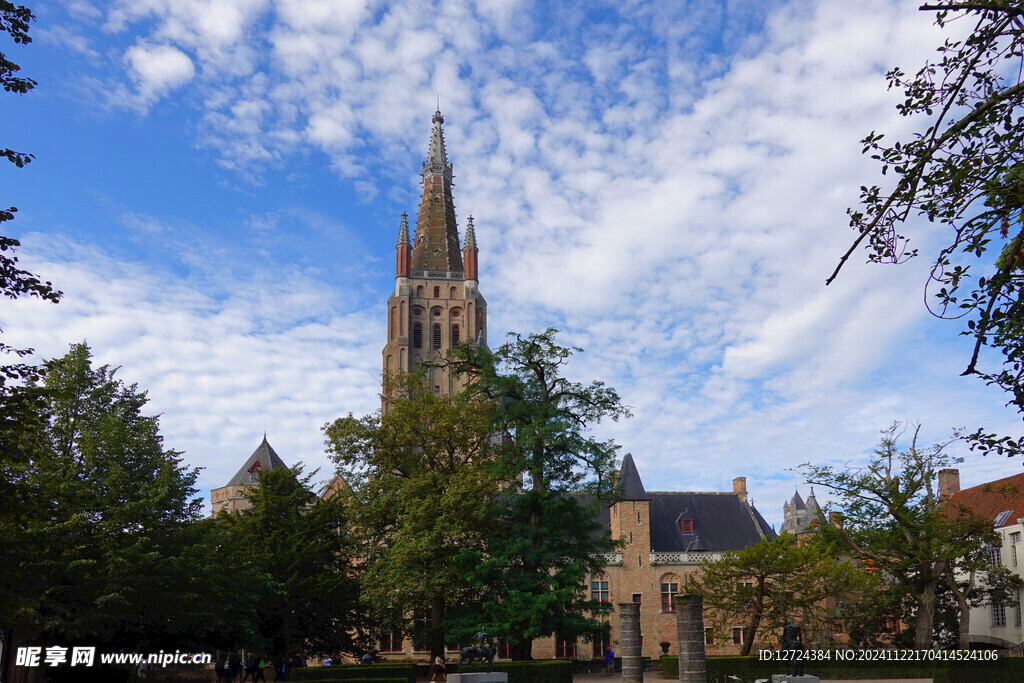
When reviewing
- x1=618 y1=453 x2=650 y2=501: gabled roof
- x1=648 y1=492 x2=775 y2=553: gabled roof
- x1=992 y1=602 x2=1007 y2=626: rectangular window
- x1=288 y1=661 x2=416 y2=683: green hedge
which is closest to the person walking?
x1=288 y1=661 x2=416 y2=683: green hedge

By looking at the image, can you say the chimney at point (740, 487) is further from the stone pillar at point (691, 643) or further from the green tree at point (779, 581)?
the stone pillar at point (691, 643)

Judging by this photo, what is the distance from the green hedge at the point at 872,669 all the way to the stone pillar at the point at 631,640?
10.1 ft

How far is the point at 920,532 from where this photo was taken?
3522cm

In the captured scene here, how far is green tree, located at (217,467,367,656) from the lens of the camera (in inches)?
1358

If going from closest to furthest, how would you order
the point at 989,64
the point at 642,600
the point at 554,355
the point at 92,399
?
the point at 989,64
the point at 92,399
the point at 554,355
the point at 642,600

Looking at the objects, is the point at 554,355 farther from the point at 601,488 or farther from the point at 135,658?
the point at 135,658

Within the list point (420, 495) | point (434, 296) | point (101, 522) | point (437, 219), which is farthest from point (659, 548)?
point (437, 219)

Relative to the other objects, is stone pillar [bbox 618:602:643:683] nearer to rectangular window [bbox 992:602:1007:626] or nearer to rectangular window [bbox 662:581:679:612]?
rectangular window [bbox 662:581:679:612]

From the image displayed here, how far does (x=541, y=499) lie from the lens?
30.7 m

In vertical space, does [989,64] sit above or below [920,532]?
above

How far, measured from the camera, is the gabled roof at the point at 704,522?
5262 cm

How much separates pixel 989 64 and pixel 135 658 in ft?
92.2

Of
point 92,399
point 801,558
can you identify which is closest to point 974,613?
point 801,558

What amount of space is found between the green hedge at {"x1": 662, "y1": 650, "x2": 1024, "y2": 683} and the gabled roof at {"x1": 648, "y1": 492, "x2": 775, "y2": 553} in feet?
60.9
